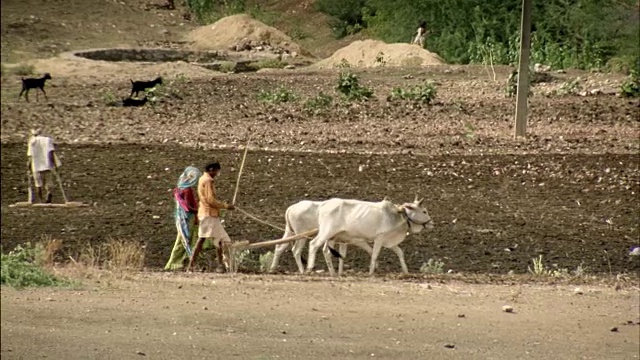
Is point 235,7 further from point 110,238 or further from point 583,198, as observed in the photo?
point 583,198

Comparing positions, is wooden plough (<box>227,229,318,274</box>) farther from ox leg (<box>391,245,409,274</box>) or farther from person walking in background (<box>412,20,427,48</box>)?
person walking in background (<box>412,20,427,48</box>)

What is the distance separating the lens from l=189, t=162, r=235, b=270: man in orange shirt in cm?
966

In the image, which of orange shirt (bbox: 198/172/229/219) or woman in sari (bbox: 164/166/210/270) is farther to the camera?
woman in sari (bbox: 164/166/210/270)

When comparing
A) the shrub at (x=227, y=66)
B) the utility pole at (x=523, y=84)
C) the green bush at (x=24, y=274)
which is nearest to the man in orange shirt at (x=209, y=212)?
the green bush at (x=24, y=274)

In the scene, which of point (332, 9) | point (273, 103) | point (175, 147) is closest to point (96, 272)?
point (175, 147)

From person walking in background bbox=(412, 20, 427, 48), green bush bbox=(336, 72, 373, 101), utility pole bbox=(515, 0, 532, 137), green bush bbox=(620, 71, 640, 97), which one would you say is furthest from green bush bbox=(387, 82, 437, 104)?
person walking in background bbox=(412, 20, 427, 48)

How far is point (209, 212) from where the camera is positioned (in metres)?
9.70

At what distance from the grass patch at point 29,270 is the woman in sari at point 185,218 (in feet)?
5.57

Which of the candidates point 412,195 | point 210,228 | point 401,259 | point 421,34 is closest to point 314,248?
point 401,259

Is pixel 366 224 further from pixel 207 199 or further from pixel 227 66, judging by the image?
pixel 227 66

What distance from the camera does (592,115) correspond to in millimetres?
18734

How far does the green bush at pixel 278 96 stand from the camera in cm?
1903

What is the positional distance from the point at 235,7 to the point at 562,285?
4342 millimetres

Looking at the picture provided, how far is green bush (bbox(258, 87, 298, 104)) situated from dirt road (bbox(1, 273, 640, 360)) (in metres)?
10.1
